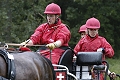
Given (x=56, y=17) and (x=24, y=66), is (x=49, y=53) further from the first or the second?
(x=24, y=66)

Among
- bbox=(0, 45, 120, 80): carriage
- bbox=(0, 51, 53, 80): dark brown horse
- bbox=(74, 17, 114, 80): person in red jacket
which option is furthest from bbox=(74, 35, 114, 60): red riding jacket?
bbox=(0, 51, 53, 80): dark brown horse

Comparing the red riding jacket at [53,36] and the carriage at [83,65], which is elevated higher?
the red riding jacket at [53,36]

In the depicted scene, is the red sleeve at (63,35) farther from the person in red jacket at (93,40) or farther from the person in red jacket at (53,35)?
the person in red jacket at (93,40)

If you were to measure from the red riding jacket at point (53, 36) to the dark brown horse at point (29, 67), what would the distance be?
3.01ft

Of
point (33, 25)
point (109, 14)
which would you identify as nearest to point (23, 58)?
point (33, 25)

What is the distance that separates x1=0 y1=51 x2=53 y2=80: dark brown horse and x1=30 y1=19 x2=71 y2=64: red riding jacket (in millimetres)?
917

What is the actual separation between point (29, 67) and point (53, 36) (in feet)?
5.46

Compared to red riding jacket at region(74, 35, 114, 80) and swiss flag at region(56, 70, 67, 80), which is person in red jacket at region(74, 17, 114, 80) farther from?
swiss flag at region(56, 70, 67, 80)

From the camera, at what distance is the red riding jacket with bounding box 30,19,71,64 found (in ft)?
24.2

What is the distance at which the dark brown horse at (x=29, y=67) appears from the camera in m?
5.54

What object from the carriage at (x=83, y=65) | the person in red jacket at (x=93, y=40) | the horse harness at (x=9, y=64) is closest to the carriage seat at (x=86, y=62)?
the carriage at (x=83, y=65)

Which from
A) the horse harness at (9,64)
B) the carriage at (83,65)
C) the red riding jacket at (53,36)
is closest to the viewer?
the horse harness at (9,64)

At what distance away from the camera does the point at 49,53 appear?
24.3 ft

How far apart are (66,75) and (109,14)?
17.6 metres
